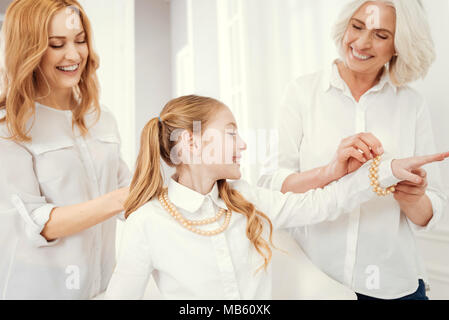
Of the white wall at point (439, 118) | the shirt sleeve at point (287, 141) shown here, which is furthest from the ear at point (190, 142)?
the white wall at point (439, 118)

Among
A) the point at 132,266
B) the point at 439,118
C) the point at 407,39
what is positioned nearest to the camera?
the point at 132,266

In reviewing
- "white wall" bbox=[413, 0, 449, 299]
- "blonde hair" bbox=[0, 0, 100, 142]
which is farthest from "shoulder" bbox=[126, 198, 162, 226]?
"white wall" bbox=[413, 0, 449, 299]

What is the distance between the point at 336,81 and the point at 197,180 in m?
0.43

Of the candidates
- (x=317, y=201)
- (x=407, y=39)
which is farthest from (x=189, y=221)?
(x=407, y=39)

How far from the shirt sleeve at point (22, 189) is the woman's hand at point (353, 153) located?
0.63m

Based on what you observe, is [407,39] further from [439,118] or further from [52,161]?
[52,161]

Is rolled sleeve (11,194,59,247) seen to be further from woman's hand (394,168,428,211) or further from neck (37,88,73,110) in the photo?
woman's hand (394,168,428,211)

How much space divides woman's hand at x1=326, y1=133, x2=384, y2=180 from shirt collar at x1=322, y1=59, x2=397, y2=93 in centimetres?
16

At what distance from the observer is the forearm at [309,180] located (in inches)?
36.3

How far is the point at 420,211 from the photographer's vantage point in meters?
0.91

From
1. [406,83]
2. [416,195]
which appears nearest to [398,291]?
[416,195]

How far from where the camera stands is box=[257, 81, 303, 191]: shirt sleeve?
97 centimetres

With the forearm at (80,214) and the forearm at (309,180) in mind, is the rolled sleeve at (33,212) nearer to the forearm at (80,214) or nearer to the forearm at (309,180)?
the forearm at (80,214)

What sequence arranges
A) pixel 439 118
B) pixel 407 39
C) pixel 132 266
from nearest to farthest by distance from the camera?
pixel 132 266
pixel 407 39
pixel 439 118
